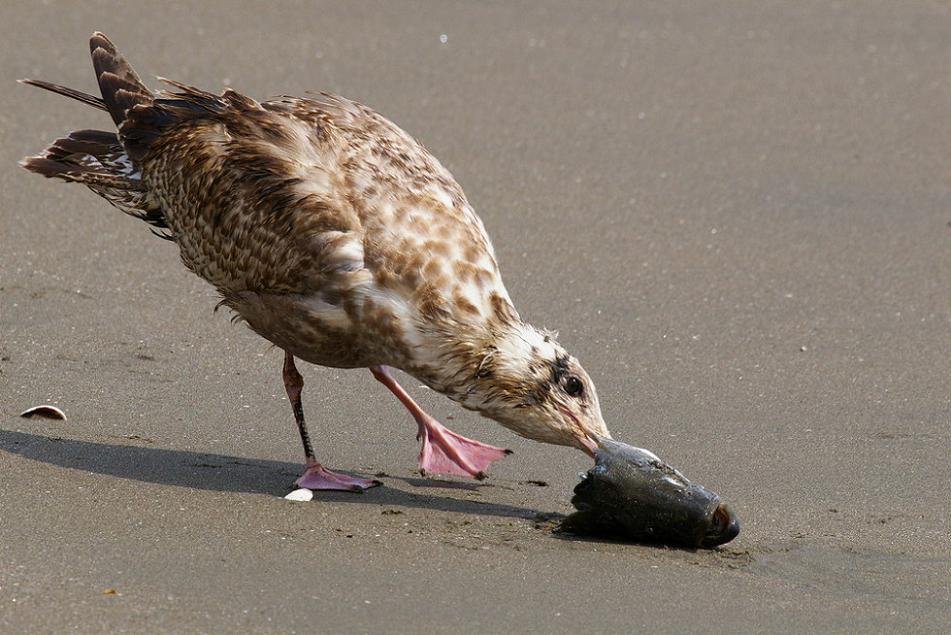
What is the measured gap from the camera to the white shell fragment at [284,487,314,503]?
5625 millimetres

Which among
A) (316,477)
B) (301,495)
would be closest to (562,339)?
(316,477)

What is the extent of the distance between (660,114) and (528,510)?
4591 mm

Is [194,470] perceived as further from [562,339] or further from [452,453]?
[562,339]

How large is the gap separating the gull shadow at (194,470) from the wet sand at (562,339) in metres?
0.02

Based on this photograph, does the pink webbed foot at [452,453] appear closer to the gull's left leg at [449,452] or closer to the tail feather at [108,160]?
the gull's left leg at [449,452]

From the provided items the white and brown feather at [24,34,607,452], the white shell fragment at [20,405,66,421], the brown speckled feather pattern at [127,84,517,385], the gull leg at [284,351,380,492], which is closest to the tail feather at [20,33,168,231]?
the white and brown feather at [24,34,607,452]

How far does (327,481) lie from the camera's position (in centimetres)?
575

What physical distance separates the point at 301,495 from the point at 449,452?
668 millimetres

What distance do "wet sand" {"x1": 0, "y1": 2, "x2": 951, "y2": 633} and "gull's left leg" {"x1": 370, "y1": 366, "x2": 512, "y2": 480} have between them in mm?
71

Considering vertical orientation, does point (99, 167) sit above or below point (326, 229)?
below

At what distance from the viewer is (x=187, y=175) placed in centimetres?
633

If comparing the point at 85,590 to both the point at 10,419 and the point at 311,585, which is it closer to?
the point at 311,585

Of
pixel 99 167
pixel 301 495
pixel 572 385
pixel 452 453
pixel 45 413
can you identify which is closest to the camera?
pixel 572 385

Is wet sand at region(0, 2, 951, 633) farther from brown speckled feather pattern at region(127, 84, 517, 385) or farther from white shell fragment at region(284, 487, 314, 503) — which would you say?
brown speckled feather pattern at region(127, 84, 517, 385)
